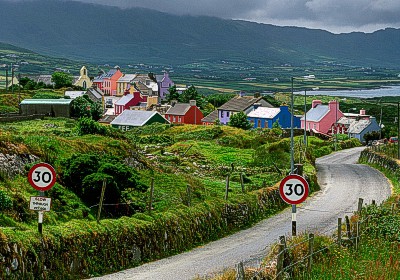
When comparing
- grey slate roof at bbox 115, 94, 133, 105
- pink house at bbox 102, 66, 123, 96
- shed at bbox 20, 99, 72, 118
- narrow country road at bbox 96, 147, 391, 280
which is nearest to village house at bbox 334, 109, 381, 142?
grey slate roof at bbox 115, 94, 133, 105

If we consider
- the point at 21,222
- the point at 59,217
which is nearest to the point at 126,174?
the point at 59,217

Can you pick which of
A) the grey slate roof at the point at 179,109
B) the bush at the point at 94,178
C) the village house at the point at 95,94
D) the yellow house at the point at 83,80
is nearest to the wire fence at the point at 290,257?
the bush at the point at 94,178

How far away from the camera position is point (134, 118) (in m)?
94.9

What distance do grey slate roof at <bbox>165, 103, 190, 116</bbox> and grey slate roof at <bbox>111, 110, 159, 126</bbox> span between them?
11020mm

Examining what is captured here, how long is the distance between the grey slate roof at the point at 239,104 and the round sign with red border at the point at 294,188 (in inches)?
3804

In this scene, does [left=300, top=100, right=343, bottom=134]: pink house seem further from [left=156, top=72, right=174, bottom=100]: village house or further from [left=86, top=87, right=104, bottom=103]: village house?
[left=156, top=72, right=174, bottom=100]: village house

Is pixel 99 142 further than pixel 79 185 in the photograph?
Yes

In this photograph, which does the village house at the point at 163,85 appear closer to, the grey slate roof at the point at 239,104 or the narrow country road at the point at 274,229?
the grey slate roof at the point at 239,104

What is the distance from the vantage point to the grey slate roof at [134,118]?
93188 mm

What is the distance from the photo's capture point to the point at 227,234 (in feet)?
90.2

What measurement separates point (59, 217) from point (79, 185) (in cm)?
383

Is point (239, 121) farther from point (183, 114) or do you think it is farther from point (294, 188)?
point (294, 188)

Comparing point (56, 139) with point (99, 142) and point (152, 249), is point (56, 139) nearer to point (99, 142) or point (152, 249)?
point (99, 142)

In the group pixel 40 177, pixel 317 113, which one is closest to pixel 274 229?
pixel 40 177
